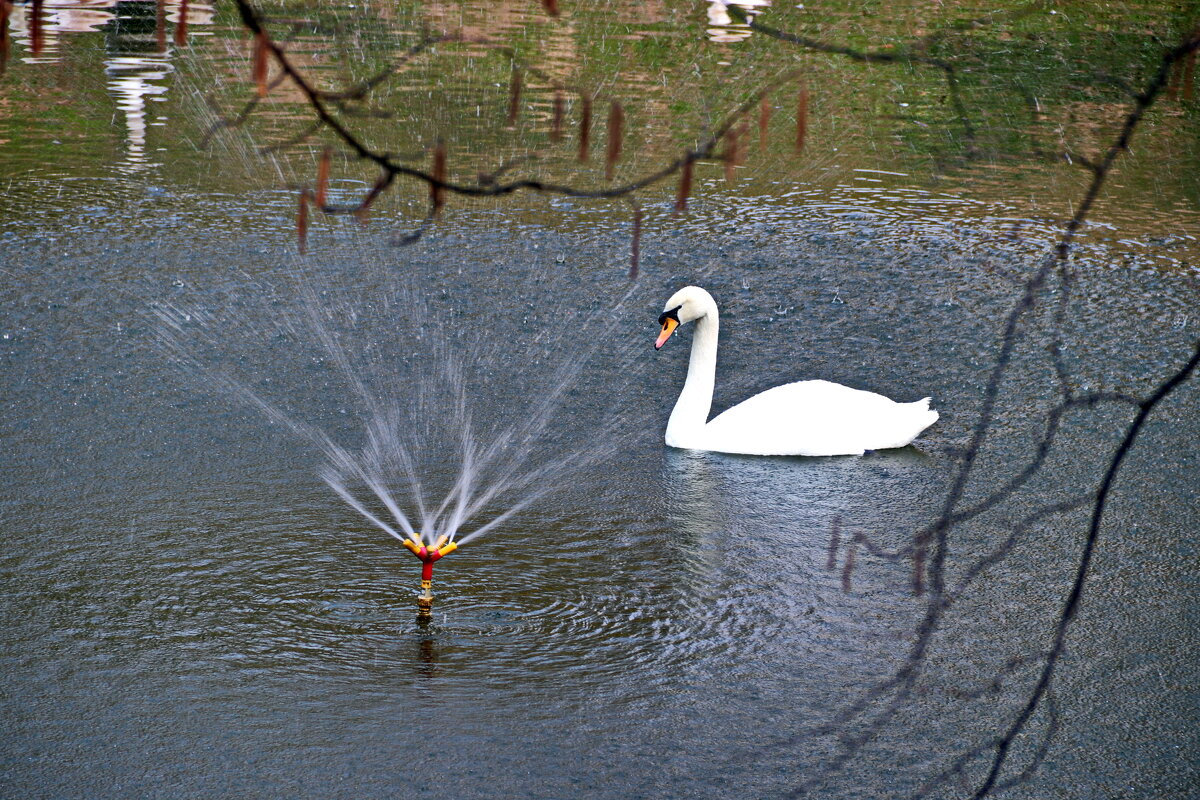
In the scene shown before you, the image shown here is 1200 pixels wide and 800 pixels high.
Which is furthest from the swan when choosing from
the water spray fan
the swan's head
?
the water spray fan

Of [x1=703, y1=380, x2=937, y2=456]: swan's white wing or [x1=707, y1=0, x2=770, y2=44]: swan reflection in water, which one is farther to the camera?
[x1=707, y1=0, x2=770, y2=44]: swan reflection in water

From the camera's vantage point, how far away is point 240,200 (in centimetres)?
1265

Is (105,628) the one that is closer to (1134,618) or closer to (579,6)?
(1134,618)

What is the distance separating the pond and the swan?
0.50 feet

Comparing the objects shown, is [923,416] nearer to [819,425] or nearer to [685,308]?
[819,425]

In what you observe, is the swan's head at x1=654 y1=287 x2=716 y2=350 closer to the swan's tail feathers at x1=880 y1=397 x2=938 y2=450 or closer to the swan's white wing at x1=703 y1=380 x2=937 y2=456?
the swan's white wing at x1=703 y1=380 x2=937 y2=456

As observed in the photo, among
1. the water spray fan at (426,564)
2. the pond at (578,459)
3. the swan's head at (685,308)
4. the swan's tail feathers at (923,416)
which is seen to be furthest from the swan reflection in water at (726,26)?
the water spray fan at (426,564)

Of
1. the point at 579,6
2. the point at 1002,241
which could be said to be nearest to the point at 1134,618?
the point at 1002,241

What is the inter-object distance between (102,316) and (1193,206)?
9762 millimetres

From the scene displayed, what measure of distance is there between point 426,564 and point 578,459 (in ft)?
6.99

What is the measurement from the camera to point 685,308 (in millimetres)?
8727

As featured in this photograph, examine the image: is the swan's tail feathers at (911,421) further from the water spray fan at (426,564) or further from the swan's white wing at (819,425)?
the water spray fan at (426,564)

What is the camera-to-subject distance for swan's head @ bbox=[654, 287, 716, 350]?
868cm

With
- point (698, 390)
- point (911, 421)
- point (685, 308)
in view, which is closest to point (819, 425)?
point (911, 421)
